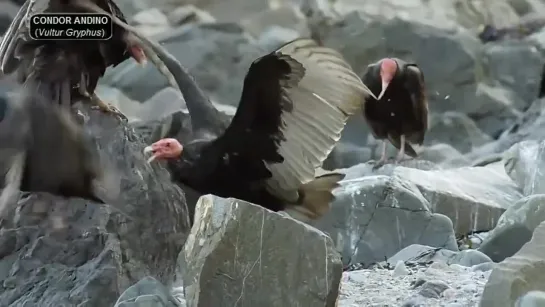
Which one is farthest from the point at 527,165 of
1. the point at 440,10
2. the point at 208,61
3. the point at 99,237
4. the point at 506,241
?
the point at 99,237

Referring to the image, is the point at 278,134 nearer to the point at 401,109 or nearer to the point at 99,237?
the point at 99,237

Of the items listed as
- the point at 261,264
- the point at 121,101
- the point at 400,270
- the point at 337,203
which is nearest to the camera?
the point at 261,264

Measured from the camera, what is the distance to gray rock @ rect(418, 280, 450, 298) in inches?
45.6

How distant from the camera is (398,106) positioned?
2.04 m

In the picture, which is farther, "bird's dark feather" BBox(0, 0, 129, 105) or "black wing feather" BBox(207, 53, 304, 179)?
"bird's dark feather" BBox(0, 0, 129, 105)

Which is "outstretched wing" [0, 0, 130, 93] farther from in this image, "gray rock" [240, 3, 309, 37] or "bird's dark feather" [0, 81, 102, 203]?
"gray rock" [240, 3, 309, 37]

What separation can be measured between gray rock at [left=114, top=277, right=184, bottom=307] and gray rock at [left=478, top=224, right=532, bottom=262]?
0.67m

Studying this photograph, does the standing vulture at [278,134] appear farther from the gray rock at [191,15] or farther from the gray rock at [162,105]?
the gray rock at [191,15]

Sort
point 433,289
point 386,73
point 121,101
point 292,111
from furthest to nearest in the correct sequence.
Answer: point 386,73, point 121,101, point 292,111, point 433,289

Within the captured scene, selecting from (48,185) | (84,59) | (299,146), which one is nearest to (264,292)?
(299,146)

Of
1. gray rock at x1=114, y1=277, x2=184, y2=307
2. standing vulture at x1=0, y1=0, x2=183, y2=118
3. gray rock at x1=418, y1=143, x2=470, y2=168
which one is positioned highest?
standing vulture at x1=0, y1=0, x2=183, y2=118

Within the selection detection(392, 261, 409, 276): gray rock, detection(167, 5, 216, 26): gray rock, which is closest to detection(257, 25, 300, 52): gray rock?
detection(167, 5, 216, 26): gray rock

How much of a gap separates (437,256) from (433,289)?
1.07 feet

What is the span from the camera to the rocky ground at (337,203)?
1.03m
